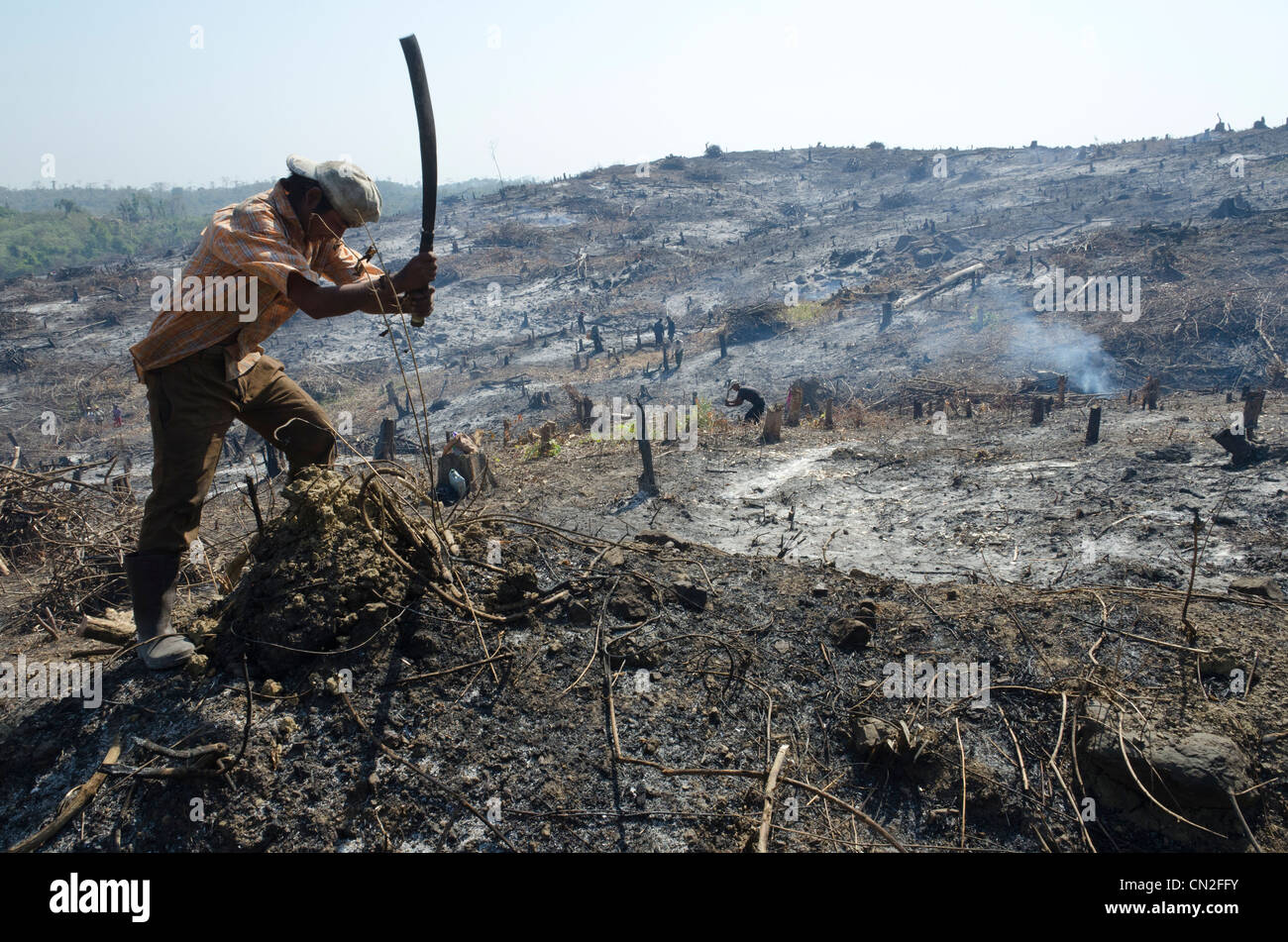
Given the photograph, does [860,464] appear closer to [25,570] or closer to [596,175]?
[25,570]

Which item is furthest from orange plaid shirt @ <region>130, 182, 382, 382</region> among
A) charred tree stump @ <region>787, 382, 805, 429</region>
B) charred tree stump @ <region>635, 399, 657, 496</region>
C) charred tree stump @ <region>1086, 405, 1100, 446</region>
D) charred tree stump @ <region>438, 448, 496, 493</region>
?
charred tree stump @ <region>787, 382, 805, 429</region>

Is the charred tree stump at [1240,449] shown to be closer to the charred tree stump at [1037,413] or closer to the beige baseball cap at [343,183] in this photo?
the charred tree stump at [1037,413]

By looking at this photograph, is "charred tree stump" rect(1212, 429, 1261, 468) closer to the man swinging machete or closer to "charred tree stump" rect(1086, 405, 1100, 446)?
"charred tree stump" rect(1086, 405, 1100, 446)

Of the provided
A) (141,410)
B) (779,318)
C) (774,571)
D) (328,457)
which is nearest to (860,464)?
(774,571)

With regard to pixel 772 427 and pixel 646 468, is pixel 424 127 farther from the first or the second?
pixel 772 427

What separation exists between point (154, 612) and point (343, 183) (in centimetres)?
175

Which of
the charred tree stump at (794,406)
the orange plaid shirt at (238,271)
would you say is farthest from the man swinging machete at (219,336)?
the charred tree stump at (794,406)

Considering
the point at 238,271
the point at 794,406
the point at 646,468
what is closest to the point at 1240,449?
the point at 646,468

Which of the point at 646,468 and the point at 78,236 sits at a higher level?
the point at 78,236

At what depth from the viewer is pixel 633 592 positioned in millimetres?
3373

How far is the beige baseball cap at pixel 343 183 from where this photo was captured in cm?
262

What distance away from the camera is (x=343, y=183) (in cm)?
263

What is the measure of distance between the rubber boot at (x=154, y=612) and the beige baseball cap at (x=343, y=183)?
1479 millimetres

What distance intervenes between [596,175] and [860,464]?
38.5 meters
